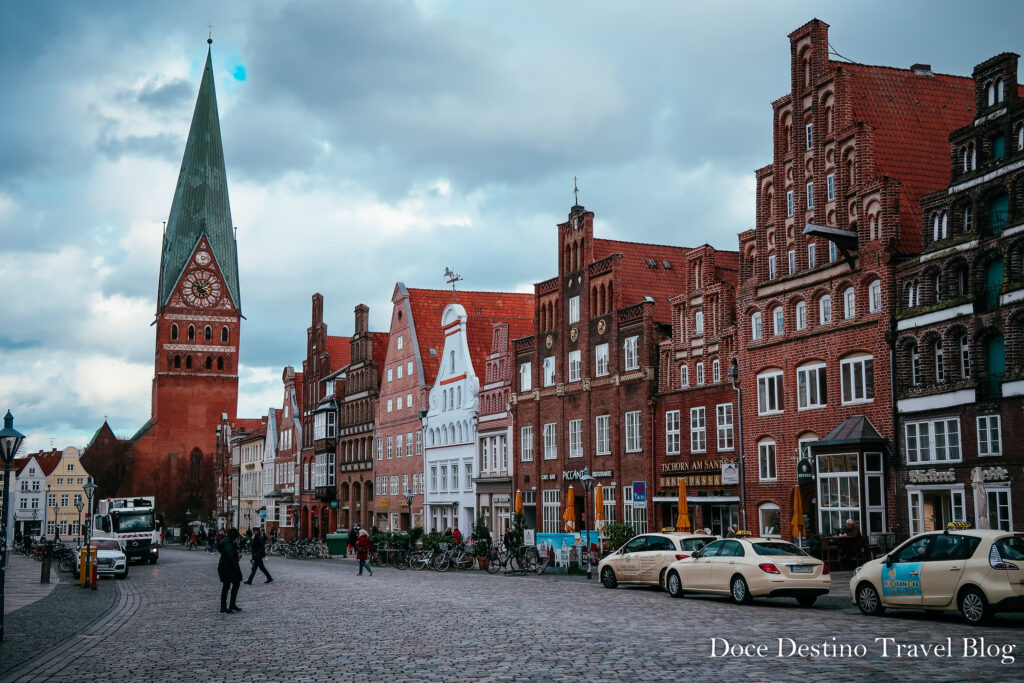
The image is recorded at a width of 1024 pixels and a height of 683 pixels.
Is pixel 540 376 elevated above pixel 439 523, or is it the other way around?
pixel 540 376

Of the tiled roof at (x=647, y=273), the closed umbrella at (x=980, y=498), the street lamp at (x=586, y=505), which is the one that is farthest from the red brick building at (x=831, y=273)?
the tiled roof at (x=647, y=273)

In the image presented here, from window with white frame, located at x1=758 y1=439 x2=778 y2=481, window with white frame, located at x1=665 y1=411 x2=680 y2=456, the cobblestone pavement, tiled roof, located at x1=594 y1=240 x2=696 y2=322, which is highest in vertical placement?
tiled roof, located at x1=594 y1=240 x2=696 y2=322

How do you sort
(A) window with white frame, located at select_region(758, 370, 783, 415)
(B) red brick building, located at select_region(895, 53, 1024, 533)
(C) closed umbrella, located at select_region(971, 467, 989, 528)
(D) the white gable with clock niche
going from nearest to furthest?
(B) red brick building, located at select_region(895, 53, 1024, 533) → (C) closed umbrella, located at select_region(971, 467, 989, 528) → (A) window with white frame, located at select_region(758, 370, 783, 415) → (D) the white gable with clock niche

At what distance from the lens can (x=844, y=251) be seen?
36.8 meters

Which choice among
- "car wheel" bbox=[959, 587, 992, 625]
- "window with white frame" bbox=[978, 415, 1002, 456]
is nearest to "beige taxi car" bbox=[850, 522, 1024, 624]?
"car wheel" bbox=[959, 587, 992, 625]

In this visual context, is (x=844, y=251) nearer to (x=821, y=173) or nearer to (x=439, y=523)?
(x=821, y=173)

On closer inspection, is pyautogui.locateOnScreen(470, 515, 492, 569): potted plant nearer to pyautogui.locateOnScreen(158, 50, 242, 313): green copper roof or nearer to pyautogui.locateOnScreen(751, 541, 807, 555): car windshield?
pyautogui.locateOnScreen(751, 541, 807, 555): car windshield

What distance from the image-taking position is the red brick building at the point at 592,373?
4962cm

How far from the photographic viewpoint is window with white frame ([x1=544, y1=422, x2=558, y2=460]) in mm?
56344

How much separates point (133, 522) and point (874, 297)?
40929mm

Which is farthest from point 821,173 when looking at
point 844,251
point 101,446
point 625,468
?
point 101,446

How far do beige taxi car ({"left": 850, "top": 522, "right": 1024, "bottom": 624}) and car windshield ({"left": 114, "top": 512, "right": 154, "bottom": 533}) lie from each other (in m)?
46.7

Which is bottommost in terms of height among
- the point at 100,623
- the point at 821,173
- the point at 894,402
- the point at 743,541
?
the point at 100,623

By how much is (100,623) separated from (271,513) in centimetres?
8132
